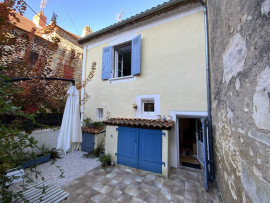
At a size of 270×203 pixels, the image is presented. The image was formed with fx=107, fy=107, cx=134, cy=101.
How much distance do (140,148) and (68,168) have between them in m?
3.11

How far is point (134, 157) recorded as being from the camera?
4410mm

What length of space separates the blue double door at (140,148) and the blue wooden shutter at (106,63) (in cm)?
336

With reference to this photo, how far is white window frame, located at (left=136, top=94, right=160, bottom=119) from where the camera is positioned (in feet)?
16.8

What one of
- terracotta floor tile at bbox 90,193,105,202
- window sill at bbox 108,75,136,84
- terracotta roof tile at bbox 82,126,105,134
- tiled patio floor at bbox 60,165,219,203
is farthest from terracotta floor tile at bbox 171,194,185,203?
window sill at bbox 108,75,136,84

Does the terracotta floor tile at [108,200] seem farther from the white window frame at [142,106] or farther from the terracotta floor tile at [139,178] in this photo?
the white window frame at [142,106]

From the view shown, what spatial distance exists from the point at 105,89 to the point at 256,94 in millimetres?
6183

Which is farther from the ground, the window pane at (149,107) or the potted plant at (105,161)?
the window pane at (149,107)

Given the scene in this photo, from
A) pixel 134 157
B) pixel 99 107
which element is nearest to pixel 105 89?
pixel 99 107

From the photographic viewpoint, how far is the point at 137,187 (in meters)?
3.39

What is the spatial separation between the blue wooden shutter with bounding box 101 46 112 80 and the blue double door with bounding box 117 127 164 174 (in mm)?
3362

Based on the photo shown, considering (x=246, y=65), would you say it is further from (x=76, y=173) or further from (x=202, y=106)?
(x=76, y=173)

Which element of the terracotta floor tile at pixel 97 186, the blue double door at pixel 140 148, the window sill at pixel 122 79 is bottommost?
the terracotta floor tile at pixel 97 186

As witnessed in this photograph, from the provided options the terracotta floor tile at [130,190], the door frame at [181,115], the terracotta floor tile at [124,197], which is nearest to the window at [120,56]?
the door frame at [181,115]

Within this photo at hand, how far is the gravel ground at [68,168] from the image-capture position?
3.73m
